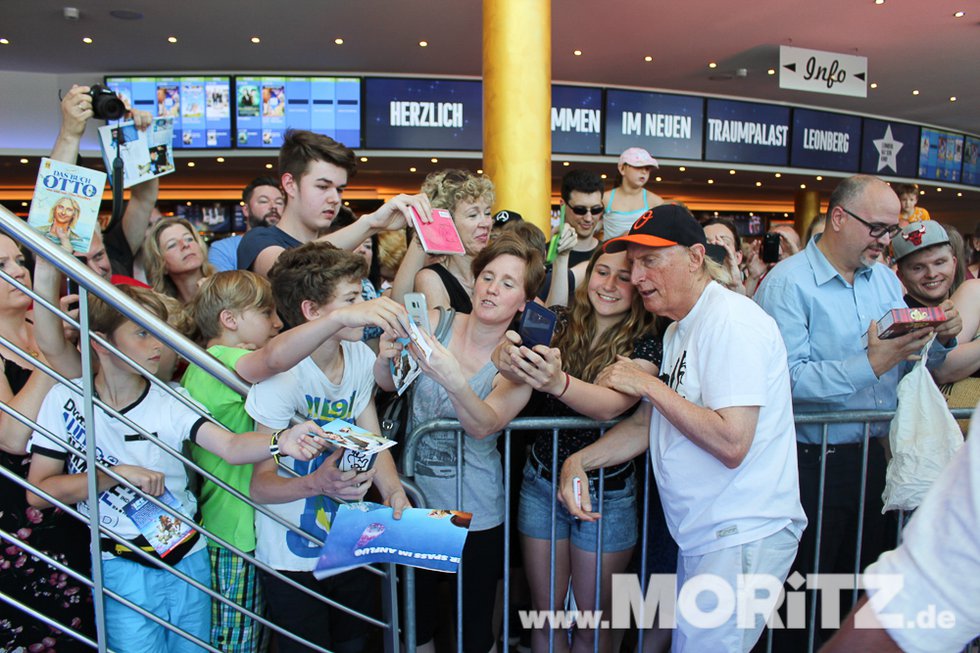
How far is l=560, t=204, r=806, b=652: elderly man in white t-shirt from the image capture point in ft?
5.96

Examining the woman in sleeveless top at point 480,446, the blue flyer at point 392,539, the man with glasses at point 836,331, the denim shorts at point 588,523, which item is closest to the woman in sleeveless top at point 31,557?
the blue flyer at point 392,539

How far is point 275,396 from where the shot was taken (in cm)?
186

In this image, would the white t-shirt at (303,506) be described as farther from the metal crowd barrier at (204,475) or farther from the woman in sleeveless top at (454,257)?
the woman in sleeveless top at (454,257)

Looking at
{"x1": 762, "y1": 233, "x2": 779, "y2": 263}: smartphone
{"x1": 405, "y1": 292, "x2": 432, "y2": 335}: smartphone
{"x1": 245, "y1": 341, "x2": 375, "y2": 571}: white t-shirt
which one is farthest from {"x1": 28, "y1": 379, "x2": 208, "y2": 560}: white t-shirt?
{"x1": 762, "y1": 233, "x2": 779, "y2": 263}: smartphone

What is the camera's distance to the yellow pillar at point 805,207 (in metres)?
11.7

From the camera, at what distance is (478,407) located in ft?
6.43

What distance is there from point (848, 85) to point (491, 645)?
7.37 metres

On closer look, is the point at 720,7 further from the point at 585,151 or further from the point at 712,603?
the point at 712,603

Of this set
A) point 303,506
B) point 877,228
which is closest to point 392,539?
point 303,506

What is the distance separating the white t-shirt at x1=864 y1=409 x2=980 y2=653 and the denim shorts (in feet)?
4.64

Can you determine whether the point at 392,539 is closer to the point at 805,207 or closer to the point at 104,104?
the point at 104,104

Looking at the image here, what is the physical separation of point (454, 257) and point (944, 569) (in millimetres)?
2185

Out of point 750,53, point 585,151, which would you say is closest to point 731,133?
point 750,53

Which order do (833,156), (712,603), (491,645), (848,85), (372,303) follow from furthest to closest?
(833,156), (848,85), (491,645), (712,603), (372,303)
